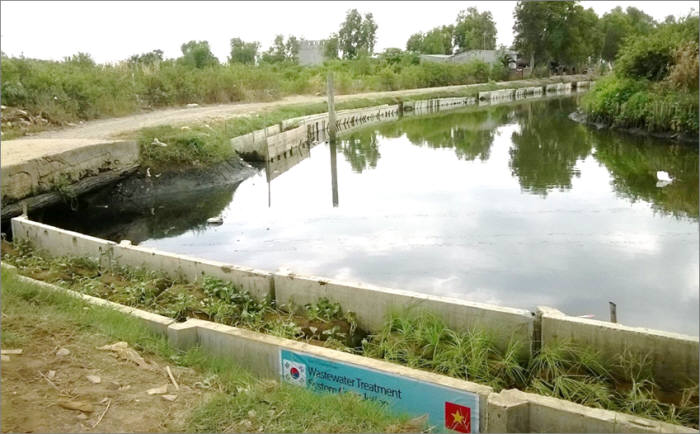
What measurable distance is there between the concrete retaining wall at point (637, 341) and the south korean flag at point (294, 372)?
1.66m

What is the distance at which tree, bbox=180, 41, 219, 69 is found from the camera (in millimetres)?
28108

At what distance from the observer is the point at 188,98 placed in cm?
2142

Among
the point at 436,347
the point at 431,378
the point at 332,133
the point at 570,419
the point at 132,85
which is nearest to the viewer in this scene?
the point at 570,419

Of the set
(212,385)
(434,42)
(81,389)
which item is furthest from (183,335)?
(434,42)

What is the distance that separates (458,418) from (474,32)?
6501 cm

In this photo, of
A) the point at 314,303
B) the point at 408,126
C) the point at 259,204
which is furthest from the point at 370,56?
the point at 314,303

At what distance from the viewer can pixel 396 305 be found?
446 centimetres

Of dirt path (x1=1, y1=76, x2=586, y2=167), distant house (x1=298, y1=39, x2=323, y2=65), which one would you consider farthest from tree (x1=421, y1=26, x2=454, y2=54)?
dirt path (x1=1, y1=76, x2=586, y2=167)

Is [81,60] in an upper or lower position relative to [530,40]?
lower

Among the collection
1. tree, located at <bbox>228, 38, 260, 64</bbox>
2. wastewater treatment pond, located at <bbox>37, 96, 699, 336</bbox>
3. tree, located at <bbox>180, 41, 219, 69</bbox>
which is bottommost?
wastewater treatment pond, located at <bbox>37, 96, 699, 336</bbox>

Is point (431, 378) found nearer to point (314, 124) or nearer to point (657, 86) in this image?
point (314, 124)

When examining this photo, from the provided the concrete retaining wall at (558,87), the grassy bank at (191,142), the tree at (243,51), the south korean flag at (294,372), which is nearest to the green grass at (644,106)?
the grassy bank at (191,142)

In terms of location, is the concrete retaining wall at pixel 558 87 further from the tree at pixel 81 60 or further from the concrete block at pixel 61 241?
the concrete block at pixel 61 241

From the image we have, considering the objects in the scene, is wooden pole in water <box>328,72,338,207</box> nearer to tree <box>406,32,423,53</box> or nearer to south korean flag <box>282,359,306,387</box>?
south korean flag <box>282,359,306,387</box>
